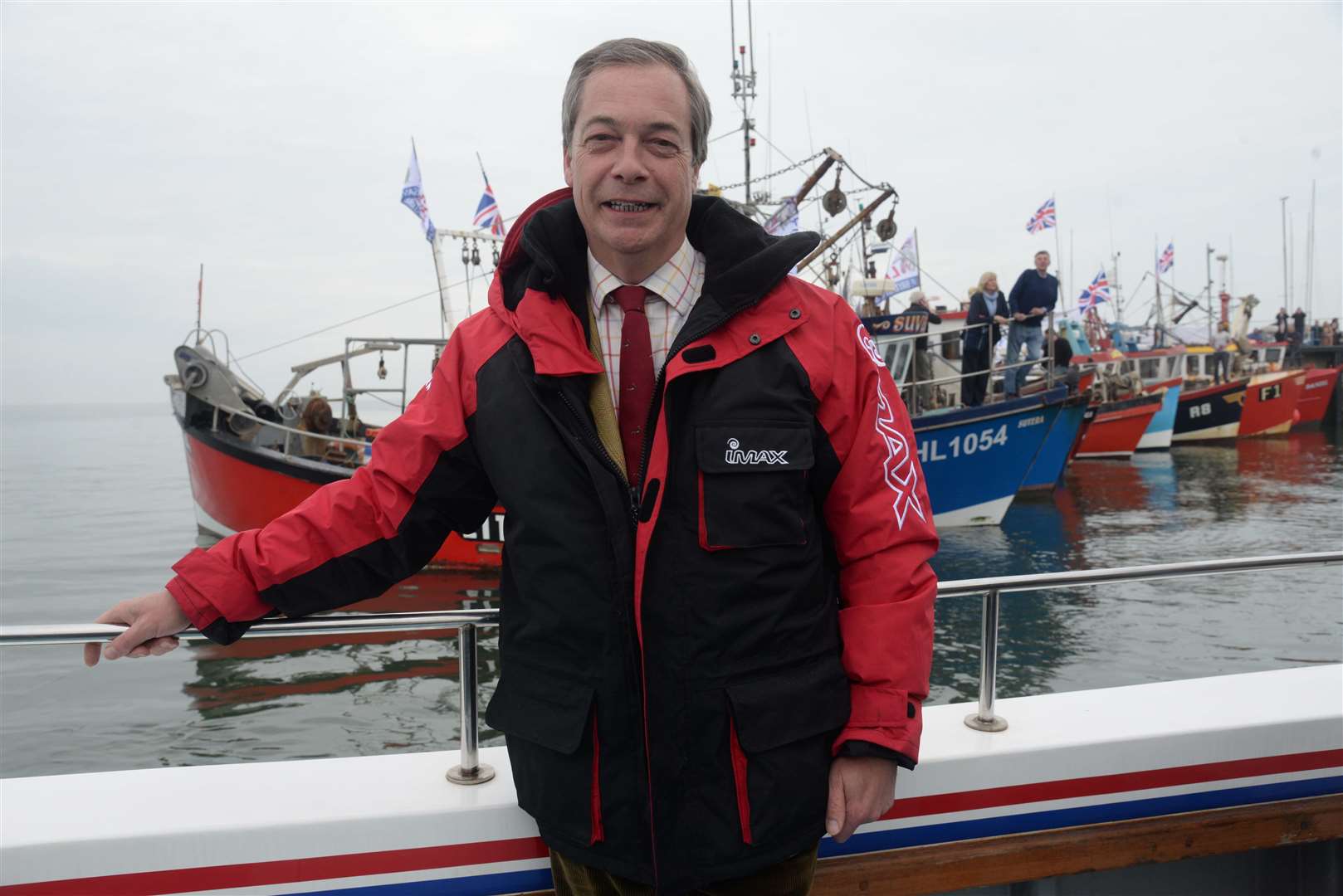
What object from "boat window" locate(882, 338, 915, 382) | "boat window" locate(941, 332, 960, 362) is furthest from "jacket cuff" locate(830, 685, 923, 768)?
"boat window" locate(941, 332, 960, 362)

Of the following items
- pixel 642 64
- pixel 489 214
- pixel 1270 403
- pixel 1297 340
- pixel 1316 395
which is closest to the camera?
pixel 642 64

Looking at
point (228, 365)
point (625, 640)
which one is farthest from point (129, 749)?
point (228, 365)

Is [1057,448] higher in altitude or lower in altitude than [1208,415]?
lower

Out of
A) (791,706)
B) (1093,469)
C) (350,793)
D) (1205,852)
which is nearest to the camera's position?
(791,706)

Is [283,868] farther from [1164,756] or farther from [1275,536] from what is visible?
[1275,536]

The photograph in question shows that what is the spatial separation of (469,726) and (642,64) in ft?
4.11

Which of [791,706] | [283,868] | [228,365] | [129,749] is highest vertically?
[228,365]

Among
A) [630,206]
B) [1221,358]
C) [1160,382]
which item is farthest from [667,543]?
[1221,358]

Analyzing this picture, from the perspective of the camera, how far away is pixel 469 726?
1.71m

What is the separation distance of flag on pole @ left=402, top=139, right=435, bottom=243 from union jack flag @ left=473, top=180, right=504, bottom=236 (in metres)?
0.84

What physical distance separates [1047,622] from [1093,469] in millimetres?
16411

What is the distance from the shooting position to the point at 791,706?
1.27 metres

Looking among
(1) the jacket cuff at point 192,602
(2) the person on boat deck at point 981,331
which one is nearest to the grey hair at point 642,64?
(1) the jacket cuff at point 192,602

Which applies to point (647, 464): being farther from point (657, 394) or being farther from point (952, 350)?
point (952, 350)
